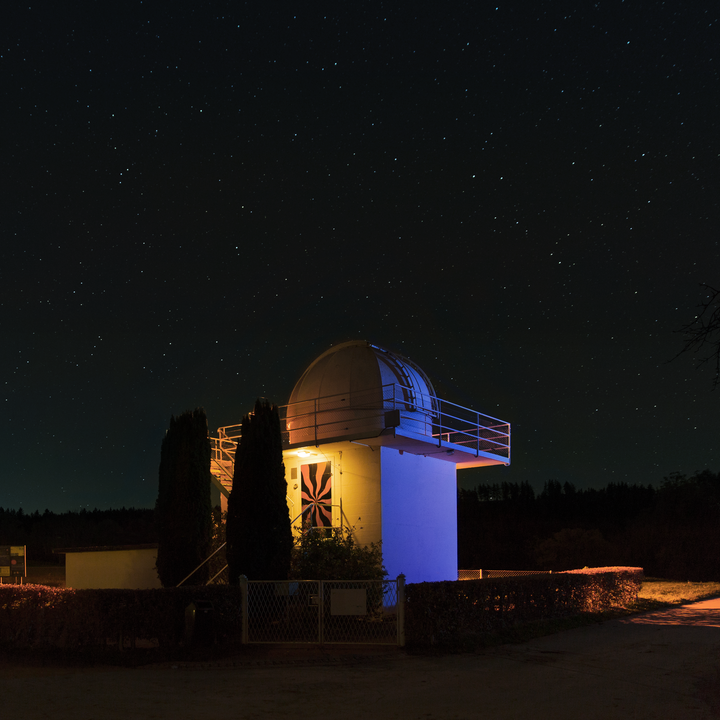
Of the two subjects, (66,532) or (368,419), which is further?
(66,532)

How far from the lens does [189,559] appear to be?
17188 mm

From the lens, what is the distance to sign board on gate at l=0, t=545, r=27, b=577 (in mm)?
21469

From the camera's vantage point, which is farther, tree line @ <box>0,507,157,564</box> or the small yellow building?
tree line @ <box>0,507,157,564</box>

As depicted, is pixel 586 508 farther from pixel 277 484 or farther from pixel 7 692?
pixel 7 692

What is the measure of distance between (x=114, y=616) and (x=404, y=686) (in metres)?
5.45

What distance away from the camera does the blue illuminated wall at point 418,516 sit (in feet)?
60.3

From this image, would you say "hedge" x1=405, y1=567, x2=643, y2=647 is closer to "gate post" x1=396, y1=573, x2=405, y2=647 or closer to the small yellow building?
"gate post" x1=396, y1=573, x2=405, y2=647

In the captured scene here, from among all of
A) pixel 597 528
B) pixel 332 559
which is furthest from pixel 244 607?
pixel 597 528

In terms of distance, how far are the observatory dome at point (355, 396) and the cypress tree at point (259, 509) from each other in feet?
7.85

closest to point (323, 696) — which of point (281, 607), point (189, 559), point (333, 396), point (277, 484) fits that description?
point (281, 607)

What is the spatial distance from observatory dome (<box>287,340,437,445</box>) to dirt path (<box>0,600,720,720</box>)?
7474 millimetres

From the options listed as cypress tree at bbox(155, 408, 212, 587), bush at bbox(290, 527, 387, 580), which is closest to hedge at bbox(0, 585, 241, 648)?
bush at bbox(290, 527, 387, 580)

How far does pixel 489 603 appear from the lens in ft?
44.9

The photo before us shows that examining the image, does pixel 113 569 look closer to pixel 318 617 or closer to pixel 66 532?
pixel 318 617
